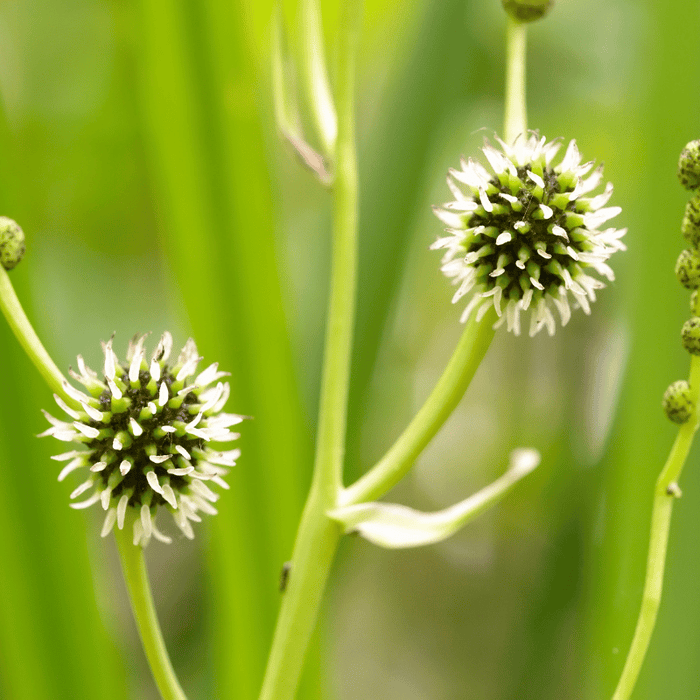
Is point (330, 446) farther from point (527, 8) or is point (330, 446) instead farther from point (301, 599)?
point (527, 8)

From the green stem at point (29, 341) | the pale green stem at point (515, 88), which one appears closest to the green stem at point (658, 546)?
the pale green stem at point (515, 88)

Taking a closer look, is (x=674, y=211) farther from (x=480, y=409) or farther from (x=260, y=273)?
(x=480, y=409)

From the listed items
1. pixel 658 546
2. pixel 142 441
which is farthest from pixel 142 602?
pixel 658 546

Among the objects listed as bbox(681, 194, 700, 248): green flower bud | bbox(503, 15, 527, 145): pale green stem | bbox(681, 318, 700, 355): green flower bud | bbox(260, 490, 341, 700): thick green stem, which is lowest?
bbox(260, 490, 341, 700): thick green stem

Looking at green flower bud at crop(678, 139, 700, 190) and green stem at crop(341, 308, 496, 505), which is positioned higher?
green flower bud at crop(678, 139, 700, 190)

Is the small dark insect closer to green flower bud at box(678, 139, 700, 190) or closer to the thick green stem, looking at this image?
the thick green stem

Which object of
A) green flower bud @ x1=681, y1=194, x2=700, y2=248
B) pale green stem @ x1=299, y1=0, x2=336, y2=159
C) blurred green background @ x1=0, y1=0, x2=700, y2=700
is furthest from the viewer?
blurred green background @ x1=0, y1=0, x2=700, y2=700

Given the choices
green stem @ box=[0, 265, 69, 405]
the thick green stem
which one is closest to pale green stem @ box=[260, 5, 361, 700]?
the thick green stem
